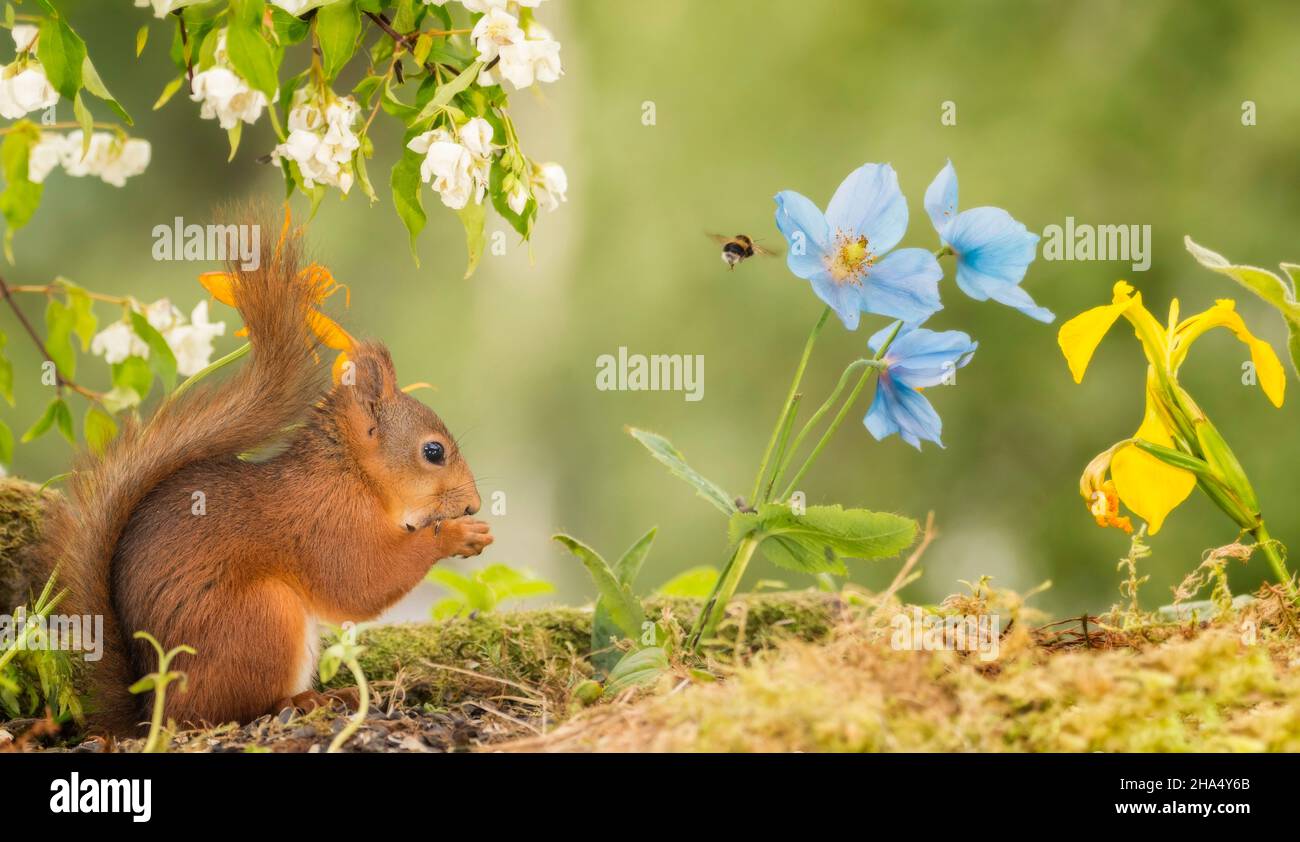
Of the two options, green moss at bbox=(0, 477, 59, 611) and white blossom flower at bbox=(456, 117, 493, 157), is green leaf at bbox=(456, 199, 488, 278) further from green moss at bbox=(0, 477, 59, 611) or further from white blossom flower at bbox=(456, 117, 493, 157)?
green moss at bbox=(0, 477, 59, 611)

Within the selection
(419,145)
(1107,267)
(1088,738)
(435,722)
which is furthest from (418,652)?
(1107,267)

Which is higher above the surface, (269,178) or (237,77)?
(269,178)

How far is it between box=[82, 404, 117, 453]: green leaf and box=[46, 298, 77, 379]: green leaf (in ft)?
0.50

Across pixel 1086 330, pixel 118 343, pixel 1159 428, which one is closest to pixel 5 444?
pixel 118 343

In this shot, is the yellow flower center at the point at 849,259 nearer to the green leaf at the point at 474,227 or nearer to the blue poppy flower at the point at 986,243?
the blue poppy flower at the point at 986,243

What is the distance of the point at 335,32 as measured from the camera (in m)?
1.29

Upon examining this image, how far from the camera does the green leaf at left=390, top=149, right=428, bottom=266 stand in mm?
1378

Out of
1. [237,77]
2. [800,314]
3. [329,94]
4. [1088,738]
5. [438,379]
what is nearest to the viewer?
[1088,738]

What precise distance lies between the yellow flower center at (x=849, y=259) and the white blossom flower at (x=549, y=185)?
0.33 m

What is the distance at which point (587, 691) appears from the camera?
1.35m

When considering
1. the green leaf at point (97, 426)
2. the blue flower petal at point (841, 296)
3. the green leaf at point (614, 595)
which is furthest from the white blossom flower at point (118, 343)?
the blue flower petal at point (841, 296)

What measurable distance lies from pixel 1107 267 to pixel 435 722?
3.02 metres

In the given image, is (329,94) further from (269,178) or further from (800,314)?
(269,178)

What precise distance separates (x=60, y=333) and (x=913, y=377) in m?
0.95
